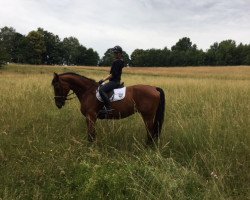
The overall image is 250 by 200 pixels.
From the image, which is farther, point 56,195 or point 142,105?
point 142,105

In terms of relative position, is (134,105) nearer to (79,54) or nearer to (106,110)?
(106,110)

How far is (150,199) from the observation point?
13.9 ft

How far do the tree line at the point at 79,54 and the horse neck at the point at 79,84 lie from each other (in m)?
71.9

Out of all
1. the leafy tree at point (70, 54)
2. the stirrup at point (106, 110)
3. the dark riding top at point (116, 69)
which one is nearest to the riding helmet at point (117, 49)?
the dark riding top at point (116, 69)

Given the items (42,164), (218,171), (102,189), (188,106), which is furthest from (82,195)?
(188,106)

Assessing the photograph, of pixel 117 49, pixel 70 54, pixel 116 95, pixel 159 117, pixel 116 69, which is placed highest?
pixel 117 49

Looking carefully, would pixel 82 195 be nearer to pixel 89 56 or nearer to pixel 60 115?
pixel 60 115

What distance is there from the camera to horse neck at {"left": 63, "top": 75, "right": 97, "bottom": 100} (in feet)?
25.5

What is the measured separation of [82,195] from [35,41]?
82643mm

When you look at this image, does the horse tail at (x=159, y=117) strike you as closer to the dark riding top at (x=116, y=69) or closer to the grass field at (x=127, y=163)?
the grass field at (x=127, y=163)

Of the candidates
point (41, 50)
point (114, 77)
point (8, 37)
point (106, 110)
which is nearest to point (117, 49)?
point (114, 77)

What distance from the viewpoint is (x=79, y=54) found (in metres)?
99.0

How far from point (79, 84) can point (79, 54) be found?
304 ft

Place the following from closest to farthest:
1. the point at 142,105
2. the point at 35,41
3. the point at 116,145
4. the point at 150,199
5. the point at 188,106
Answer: the point at 150,199
the point at 116,145
the point at 142,105
the point at 188,106
the point at 35,41
